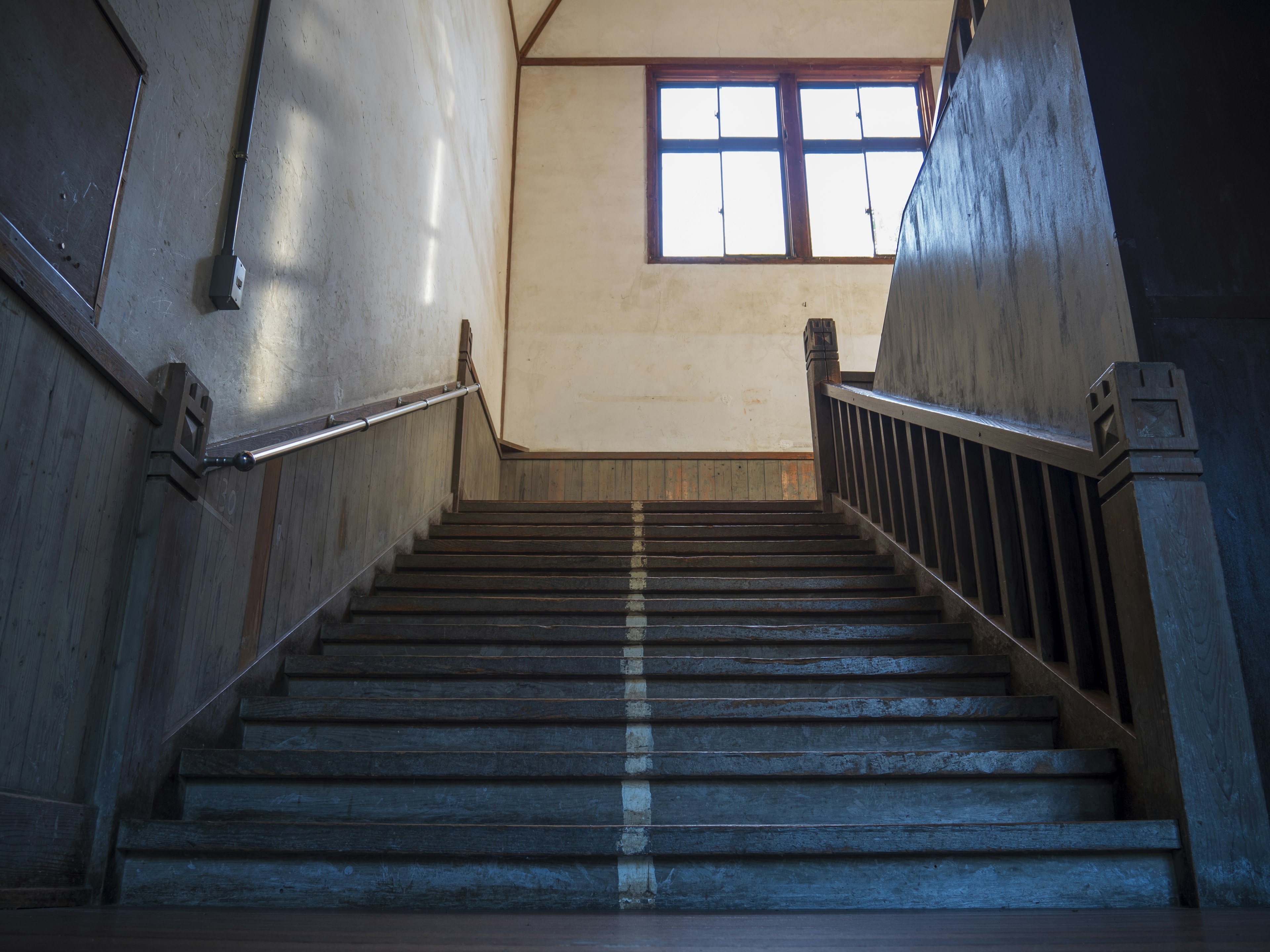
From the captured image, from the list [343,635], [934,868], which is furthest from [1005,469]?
[343,635]

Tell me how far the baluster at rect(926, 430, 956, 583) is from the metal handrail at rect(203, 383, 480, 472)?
77.6 inches

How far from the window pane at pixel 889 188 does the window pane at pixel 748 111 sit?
0.90m

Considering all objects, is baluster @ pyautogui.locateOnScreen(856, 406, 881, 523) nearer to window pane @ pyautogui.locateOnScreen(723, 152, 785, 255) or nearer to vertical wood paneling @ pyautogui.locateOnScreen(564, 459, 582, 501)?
vertical wood paneling @ pyautogui.locateOnScreen(564, 459, 582, 501)

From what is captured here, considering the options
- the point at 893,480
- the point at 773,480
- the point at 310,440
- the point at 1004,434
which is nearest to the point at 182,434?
the point at 310,440

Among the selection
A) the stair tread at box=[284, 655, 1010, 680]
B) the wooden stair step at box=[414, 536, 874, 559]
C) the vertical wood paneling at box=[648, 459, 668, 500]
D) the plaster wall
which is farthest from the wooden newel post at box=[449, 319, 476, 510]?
the stair tread at box=[284, 655, 1010, 680]

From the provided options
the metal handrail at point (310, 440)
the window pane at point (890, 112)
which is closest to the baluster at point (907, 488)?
the metal handrail at point (310, 440)

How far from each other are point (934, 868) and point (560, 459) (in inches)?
226

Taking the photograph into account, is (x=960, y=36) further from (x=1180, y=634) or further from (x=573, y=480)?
(x=573, y=480)

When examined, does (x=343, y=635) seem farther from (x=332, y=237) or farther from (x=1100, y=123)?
(x=1100, y=123)

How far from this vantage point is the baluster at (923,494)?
11.6ft

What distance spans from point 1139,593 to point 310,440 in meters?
2.18

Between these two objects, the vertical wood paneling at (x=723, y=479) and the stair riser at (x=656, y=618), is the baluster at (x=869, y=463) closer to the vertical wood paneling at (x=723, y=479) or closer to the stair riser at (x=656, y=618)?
the stair riser at (x=656, y=618)

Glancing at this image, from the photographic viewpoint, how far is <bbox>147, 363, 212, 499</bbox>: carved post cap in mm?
2166

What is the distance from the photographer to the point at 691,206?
27.5ft
